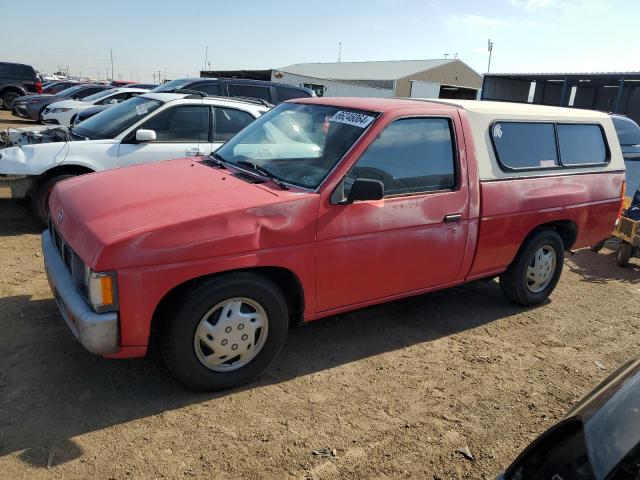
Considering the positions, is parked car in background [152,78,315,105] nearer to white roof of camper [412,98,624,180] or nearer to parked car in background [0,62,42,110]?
white roof of camper [412,98,624,180]

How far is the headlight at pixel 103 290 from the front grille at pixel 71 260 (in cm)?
27

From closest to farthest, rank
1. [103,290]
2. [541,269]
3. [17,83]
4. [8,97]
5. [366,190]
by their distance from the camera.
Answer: [103,290] < [366,190] < [541,269] < [17,83] < [8,97]

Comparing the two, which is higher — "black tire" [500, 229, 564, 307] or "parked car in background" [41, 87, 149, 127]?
"parked car in background" [41, 87, 149, 127]

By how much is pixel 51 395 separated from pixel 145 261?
1124 mm

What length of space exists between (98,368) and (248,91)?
8127 millimetres

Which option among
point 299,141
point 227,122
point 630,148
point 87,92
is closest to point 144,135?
point 227,122

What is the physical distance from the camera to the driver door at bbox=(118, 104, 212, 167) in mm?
6301

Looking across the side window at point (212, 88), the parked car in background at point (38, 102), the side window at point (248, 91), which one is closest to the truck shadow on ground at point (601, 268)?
the side window at point (248, 91)

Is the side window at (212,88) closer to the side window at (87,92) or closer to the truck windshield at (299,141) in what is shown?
the truck windshield at (299,141)

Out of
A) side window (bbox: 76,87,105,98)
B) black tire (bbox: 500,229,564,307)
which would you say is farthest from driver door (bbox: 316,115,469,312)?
side window (bbox: 76,87,105,98)

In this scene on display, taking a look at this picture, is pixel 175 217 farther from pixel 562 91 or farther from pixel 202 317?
pixel 562 91

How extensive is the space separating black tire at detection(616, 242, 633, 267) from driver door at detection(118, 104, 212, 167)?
5520 millimetres

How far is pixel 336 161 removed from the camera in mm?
3488

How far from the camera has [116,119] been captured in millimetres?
6641
